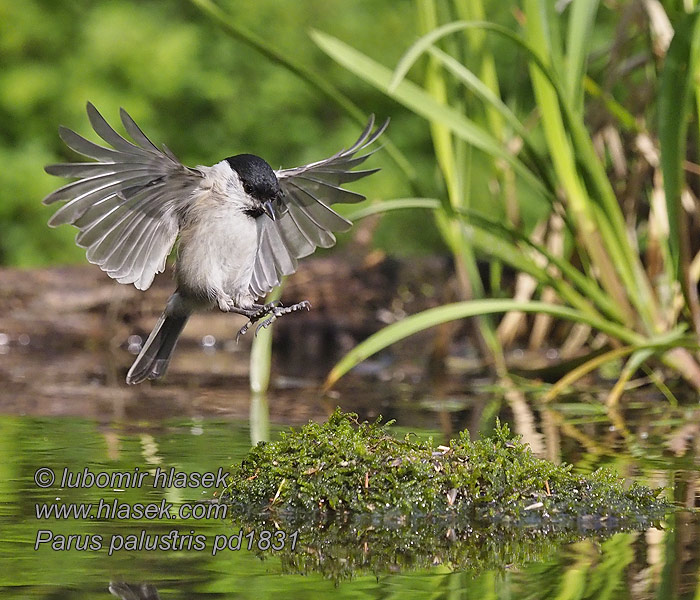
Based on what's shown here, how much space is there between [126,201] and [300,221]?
0.65m

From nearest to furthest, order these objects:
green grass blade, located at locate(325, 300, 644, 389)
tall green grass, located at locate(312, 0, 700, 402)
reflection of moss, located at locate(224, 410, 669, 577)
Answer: reflection of moss, located at locate(224, 410, 669, 577) → tall green grass, located at locate(312, 0, 700, 402) → green grass blade, located at locate(325, 300, 644, 389)

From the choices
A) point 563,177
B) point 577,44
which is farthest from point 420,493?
point 577,44

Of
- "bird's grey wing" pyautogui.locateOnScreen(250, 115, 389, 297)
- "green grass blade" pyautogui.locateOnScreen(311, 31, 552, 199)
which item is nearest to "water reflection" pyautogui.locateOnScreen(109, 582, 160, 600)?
"bird's grey wing" pyautogui.locateOnScreen(250, 115, 389, 297)

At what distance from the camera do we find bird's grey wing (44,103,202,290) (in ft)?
9.70

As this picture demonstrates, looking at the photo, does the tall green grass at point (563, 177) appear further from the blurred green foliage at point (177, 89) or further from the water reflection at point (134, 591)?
the blurred green foliage at point (177, 89)

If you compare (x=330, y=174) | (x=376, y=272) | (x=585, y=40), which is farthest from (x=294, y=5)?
(x=330, y=174)

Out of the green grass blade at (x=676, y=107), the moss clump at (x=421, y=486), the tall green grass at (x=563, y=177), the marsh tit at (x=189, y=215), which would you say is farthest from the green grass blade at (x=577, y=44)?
the moss clump at (x=421, y=486)

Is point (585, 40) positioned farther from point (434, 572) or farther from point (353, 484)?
point (434, 572)

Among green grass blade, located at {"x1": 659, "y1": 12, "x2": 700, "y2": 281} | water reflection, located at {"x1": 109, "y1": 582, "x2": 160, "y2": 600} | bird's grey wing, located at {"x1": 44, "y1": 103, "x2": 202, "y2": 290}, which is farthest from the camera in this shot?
green grass blade, located at {"x1": 659, "y1": 12, "x2": 700, "y2": 281}

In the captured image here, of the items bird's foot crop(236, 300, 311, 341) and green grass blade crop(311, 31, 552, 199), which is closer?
bird's foot crop(236, 300, 311, 341)

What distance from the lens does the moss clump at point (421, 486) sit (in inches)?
114

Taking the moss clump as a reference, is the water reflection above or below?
below

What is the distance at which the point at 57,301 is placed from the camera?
7.09 meters

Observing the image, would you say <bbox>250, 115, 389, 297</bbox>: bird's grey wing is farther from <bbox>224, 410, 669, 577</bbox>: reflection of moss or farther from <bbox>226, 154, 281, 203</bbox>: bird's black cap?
<bbox>224, 410, 669, 577</bbox>: reflection of moss
